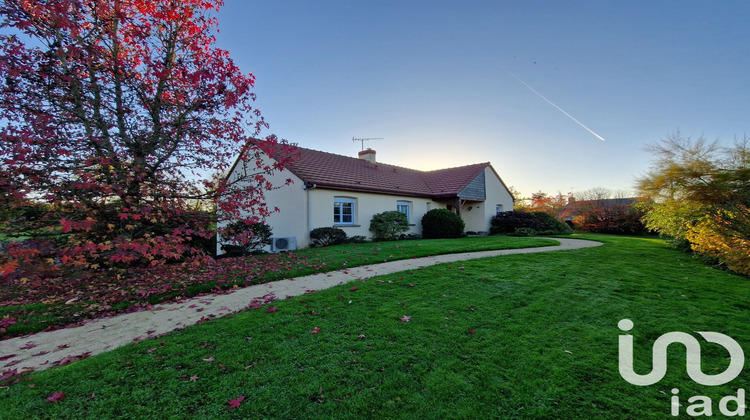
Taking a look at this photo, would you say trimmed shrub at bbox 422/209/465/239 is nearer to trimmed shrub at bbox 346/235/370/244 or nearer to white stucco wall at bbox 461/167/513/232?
white stucco wall at bbox 461/167/513/232

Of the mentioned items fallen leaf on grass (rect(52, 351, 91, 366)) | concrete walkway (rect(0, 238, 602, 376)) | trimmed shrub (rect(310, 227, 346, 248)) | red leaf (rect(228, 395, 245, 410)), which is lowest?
concrete walkway (rect(0, 238, 602, 376))

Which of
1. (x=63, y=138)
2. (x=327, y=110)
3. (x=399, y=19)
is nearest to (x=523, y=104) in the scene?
(x=399, y=19)

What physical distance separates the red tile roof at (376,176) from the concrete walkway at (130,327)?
699 centimetres

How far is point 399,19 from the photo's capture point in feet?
30.1

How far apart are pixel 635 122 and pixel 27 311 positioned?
1669cm

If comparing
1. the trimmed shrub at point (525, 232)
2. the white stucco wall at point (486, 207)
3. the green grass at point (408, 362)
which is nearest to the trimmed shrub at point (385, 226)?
the white stucco wall at point (486, 207)

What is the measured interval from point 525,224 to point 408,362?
17.9m

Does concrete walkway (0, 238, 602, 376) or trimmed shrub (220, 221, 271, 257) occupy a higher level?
trimmed shrub (220, 221, 271, 257)

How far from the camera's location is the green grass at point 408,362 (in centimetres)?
214

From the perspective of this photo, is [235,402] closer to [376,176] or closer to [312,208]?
[312,208]

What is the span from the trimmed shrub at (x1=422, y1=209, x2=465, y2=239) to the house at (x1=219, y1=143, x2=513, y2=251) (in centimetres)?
96

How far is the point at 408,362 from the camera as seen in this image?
2754 mm

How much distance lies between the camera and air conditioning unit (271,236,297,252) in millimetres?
11477

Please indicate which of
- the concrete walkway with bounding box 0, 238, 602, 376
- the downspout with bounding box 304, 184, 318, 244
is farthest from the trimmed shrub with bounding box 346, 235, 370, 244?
the concrete walkway with bounding box 0, 238, 602, 376
